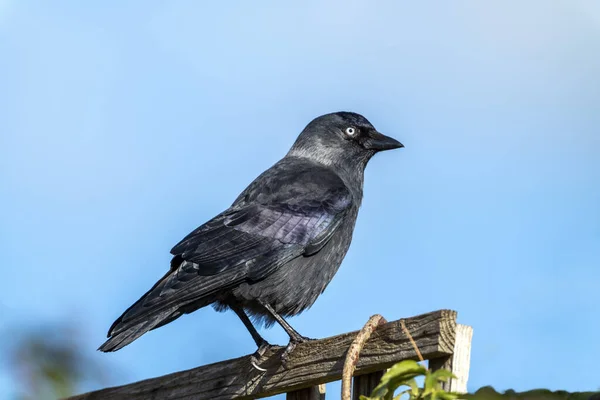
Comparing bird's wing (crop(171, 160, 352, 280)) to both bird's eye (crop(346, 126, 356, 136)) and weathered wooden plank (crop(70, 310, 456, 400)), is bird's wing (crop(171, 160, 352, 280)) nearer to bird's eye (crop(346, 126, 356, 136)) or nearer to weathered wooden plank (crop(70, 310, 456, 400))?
weathered wooden plank (crop(70, 310, 456, 400))

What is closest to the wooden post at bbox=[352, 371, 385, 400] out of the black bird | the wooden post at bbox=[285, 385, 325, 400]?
the wooden post at bbox=[285, 385, 325, 400]

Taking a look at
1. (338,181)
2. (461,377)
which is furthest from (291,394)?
(338,181)

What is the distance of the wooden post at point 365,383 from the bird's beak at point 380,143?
137 inches

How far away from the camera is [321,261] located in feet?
19.0

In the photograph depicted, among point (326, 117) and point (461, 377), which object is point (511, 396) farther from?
point (326, 117)

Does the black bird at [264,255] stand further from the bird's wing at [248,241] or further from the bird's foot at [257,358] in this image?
the bird's foot at [257,358]

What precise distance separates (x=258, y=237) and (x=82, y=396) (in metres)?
1.49

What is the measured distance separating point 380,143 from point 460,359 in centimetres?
398

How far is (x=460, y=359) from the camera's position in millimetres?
3420

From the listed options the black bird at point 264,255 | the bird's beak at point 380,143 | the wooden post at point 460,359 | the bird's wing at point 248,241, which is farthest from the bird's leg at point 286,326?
the bird's beak at point 380,143

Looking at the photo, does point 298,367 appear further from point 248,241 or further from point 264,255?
point 248,241

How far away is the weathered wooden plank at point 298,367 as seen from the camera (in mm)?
3531

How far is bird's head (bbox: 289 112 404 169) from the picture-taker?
716 cm

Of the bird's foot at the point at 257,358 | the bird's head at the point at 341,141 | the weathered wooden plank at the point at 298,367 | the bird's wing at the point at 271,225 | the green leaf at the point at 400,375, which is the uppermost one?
the bird's head at the point at 341,141
